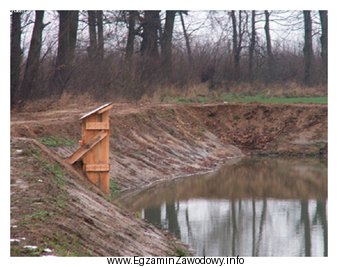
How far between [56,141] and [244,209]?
17.5 feet

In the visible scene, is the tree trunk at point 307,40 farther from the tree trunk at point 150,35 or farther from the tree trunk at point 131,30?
the tree trunk at point 131,30

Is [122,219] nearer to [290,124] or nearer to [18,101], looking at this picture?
[18,101]

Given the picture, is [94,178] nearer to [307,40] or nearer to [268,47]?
[307,40]

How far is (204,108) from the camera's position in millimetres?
39375

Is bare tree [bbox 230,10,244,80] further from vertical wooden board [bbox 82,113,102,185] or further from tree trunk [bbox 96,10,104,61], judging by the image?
vertical wooden board [bbox 82,113,102,185]

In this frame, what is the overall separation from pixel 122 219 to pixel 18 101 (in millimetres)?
12847

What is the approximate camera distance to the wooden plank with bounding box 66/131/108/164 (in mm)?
19547

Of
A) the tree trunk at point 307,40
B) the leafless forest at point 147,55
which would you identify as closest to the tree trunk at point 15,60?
the leafless forest at point 147,55

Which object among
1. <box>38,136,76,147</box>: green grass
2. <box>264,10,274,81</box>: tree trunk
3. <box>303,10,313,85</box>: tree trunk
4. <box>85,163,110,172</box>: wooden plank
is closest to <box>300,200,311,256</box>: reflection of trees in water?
<box>85,163,110,172</box>: wooden plank

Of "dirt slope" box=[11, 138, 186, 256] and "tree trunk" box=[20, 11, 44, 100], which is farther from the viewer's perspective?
"tree trunk" box=[20, 11, 44, 100]

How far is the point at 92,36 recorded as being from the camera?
123 feet

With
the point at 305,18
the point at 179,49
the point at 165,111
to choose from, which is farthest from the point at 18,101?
the point at 305,18

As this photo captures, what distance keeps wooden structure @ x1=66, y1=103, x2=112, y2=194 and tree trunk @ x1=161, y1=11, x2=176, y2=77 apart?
2035cm

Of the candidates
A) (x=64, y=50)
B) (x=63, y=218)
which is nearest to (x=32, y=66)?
(x=64, y=50)
